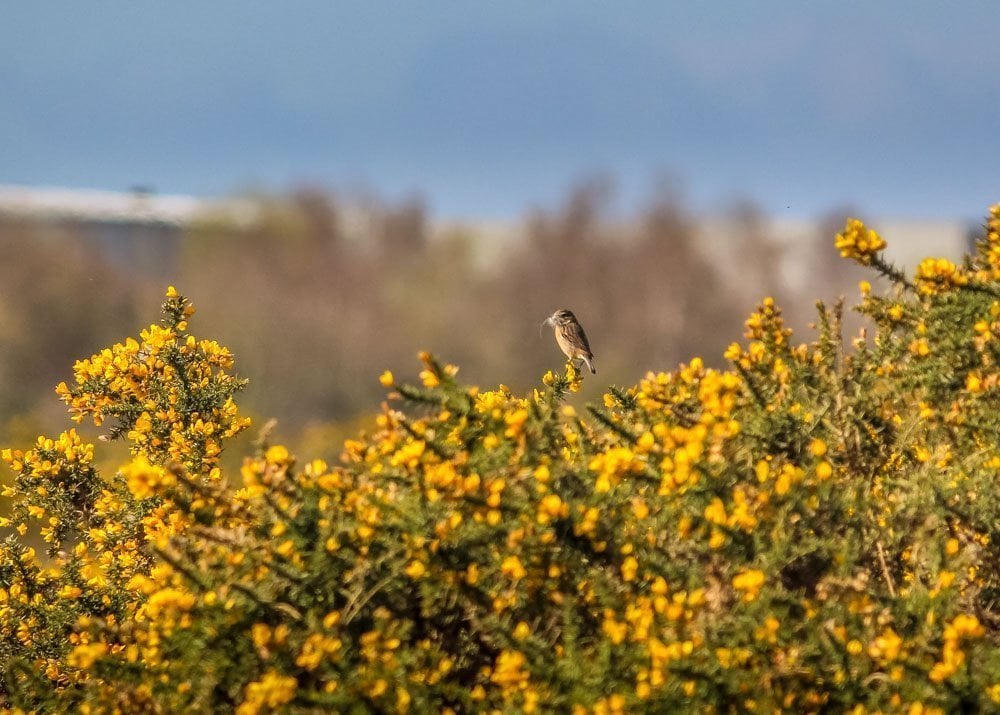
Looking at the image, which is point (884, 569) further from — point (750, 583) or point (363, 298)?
point (363, 298)

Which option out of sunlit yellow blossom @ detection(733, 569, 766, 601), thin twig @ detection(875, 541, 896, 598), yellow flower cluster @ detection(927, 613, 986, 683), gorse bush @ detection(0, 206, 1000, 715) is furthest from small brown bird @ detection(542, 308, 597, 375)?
yellow flower cluster @ detection(927, 613, 986, 683)

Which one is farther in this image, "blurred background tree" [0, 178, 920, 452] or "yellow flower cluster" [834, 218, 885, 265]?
"blurred background tree" [0, 178, 920, 452]

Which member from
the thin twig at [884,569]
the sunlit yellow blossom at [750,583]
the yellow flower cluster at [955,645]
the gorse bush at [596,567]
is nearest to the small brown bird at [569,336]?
the gorse bush at [596,567]

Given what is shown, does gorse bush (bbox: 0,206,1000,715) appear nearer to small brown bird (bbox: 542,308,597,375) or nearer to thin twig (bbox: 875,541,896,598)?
thin twig (bbox: 875,541,896,598)

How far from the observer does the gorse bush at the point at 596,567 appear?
266 centimetres

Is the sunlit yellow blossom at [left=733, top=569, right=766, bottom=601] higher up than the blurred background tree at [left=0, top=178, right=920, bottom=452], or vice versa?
the blurred background tree at [left=0, top=178, right=920, bottom=452]

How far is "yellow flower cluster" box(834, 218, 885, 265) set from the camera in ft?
11.0

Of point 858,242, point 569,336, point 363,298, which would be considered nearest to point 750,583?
point 858,242

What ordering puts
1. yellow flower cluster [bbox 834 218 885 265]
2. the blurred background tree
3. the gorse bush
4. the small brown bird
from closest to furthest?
the gorse bush
yellow flower cluster [bbox 834 218 885 265]
the small brown bird
the blurred background tree

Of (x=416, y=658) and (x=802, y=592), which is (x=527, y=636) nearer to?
(x=416, y=658)

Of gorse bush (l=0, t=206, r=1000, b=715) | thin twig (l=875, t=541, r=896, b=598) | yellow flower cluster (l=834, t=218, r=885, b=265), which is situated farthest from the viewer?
yellow flower cluster (l=834, t=218, r=885, b=265)

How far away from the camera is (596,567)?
114 inches

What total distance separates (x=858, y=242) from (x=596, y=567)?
1.10 m

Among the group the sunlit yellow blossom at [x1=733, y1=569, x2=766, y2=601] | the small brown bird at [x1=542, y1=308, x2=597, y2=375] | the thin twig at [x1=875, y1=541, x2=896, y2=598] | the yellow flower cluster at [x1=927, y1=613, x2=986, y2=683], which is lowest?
the yellow flower cluster at [x1=927, y1=613, x2=986, y2=683]
